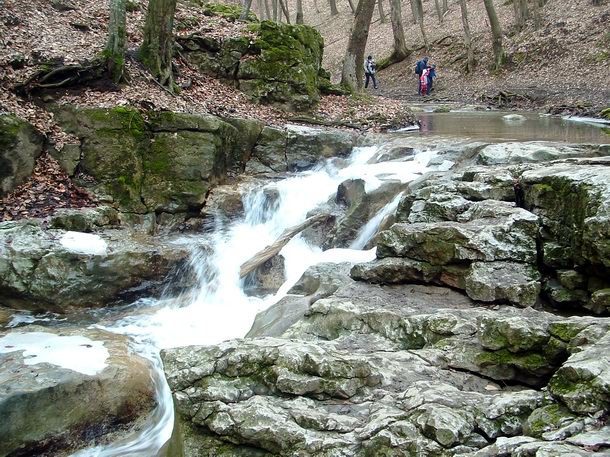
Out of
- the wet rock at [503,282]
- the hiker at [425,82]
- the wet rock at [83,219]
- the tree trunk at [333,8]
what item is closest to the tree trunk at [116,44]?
the wet rock at [83,219]

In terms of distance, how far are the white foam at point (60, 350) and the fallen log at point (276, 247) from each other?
9.72ft

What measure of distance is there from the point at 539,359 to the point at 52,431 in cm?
492

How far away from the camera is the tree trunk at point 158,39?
12.3 meters

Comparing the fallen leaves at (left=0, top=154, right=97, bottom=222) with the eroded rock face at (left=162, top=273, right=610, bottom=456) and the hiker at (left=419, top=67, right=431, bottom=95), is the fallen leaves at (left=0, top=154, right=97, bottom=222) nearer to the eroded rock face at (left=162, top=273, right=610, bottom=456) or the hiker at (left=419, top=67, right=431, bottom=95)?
the eroded rock face at (left=162, top=273, right=610, bottom=456)

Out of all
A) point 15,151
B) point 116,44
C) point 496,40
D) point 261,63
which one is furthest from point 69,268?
point 496,40

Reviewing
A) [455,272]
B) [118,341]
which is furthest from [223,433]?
[118,341]

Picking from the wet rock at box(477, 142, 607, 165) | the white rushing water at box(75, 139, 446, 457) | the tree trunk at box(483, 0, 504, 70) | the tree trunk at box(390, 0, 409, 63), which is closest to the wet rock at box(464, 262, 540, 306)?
the white rushing water at box(75, 139, 446, 457)

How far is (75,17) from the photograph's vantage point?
14.2 m

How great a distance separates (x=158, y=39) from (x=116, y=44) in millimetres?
1257

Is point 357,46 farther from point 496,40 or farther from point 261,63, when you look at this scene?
point 496,40

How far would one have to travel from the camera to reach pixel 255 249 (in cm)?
1022

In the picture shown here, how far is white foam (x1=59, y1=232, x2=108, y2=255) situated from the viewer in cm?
859

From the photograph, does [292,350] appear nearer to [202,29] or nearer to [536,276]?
[536,276]

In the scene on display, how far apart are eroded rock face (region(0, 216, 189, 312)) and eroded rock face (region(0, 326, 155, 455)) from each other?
1.58 metres
